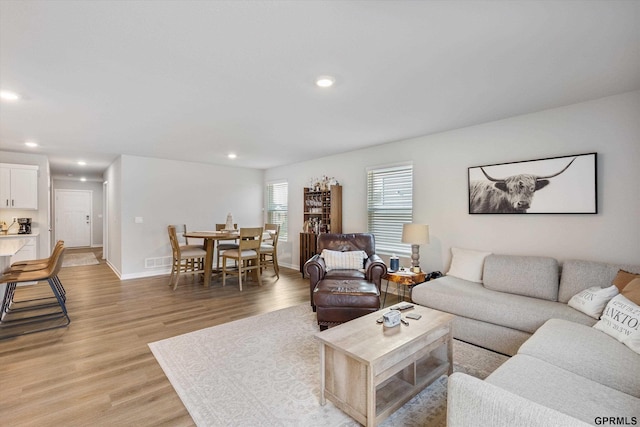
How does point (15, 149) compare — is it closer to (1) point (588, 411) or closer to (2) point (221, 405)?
(2) point (221, 405)

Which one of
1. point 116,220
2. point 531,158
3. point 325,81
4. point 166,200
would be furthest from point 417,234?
point 116,220

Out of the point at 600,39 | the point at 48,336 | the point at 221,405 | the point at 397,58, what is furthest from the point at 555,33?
the point at 48,336

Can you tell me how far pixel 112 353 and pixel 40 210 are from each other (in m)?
4.47

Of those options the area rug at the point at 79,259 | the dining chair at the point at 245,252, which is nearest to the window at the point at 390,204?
the dining chair at the point at 245,252

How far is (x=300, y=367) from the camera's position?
8.03 ft

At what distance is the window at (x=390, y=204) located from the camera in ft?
14.6

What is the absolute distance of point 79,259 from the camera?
301 inches

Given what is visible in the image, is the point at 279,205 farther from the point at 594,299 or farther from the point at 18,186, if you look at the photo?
the point at 594,299

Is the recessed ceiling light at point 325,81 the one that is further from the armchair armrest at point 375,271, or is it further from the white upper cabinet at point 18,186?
the white upper cabinet at point 18,186

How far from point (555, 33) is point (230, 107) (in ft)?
8.75

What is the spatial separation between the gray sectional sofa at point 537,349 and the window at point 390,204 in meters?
1.24

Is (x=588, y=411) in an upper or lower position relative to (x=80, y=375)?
upper

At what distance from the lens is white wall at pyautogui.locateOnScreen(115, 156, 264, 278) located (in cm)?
559

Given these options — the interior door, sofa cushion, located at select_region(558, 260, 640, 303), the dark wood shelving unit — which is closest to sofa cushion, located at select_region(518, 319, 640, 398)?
sofa cushion, located at select_region(558, 260, 640, 303)
